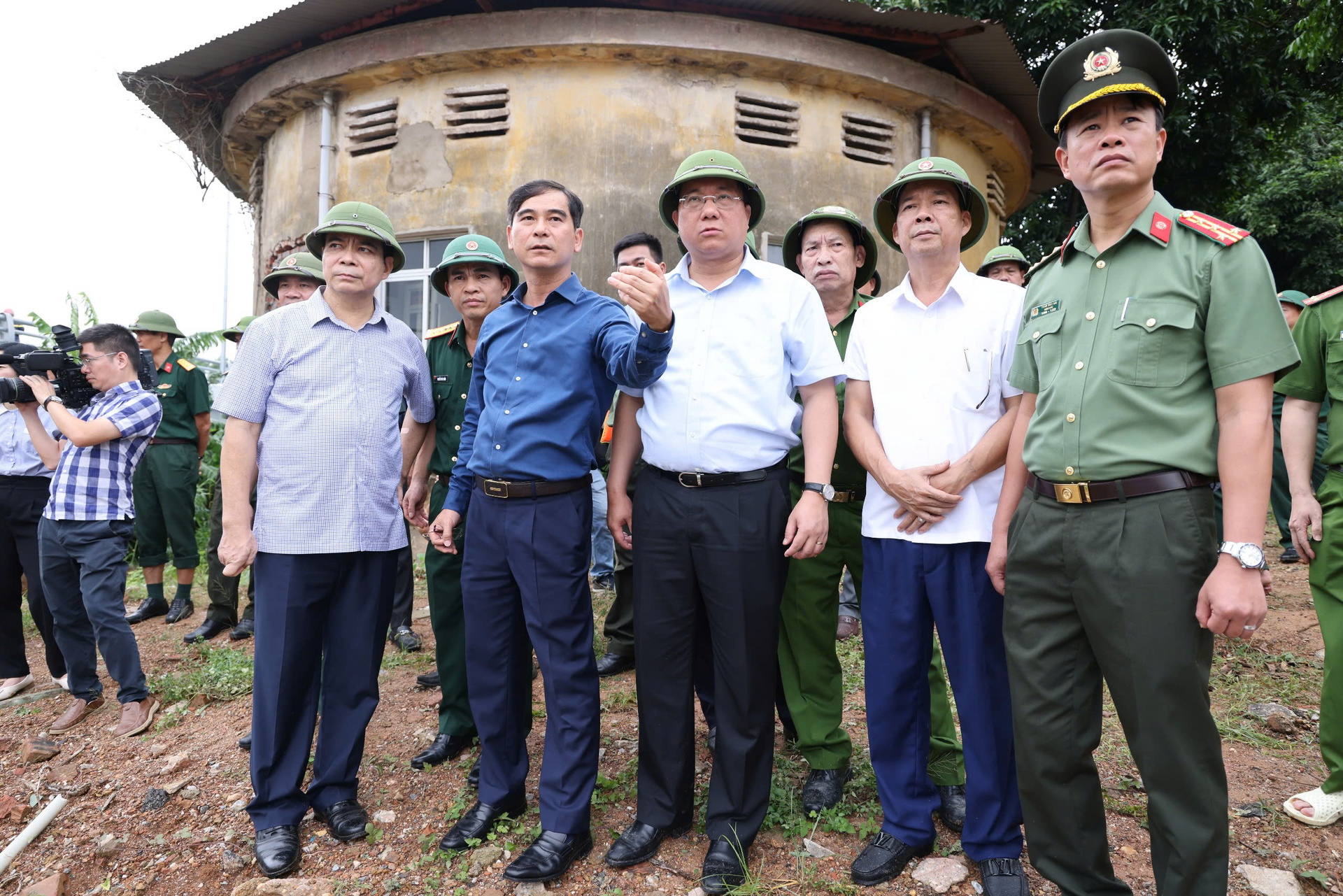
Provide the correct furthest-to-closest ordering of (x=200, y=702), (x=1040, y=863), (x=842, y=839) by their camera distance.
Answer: (x=200, y=702), (x=842, y=839), (x=1040, y=863)

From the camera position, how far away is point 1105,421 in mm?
2150

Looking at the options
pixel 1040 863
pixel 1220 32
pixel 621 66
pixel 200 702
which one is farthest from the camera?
pixel 1220 32

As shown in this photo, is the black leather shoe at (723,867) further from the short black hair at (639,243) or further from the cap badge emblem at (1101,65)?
the short black hair at (639,243)

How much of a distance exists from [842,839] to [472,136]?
7731mm

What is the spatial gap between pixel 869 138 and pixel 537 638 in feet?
25.3

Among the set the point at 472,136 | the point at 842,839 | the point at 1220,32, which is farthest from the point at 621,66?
the point at 1220,32

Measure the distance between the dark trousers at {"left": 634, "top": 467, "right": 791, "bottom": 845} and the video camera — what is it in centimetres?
352

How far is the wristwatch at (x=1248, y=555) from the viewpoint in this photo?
1.91 meters

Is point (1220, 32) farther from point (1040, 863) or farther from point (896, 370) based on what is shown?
point (1040, 863)

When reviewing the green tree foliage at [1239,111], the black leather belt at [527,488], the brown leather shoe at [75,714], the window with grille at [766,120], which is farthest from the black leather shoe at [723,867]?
the green tree foliage at [1239,111]

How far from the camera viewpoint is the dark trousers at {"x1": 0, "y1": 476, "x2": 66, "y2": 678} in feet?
16.2

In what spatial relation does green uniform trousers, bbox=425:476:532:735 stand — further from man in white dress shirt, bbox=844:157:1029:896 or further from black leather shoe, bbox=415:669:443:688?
man in white dress shirt, bbox=844:157:1029:896

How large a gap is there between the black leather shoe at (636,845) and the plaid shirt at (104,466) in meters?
3.36

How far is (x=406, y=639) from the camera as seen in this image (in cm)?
534
